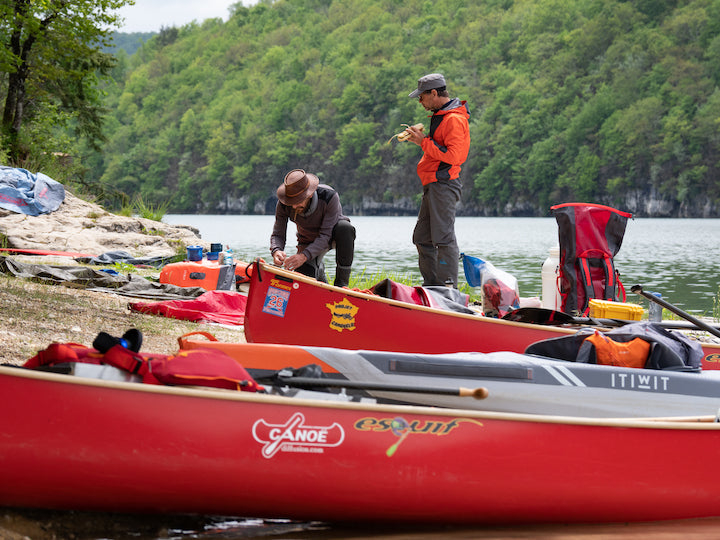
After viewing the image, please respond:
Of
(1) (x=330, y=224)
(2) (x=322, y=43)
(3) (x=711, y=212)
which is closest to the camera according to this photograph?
(1) (x=330, y=224)

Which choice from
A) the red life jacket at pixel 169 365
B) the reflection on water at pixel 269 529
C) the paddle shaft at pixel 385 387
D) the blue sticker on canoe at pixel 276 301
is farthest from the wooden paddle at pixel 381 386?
the blue sticker on canoe at pixel 276 301

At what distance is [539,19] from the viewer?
→ 81562mm

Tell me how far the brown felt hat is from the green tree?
11228mm

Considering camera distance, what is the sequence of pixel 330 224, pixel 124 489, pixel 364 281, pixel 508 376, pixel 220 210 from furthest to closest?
pixel 220 210
pixel 364 281
pixel 330 224
pixel 508 376
pixel 124 489

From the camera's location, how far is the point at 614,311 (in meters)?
4.97

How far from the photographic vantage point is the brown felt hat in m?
5.31

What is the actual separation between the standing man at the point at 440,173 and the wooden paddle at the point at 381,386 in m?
3.27

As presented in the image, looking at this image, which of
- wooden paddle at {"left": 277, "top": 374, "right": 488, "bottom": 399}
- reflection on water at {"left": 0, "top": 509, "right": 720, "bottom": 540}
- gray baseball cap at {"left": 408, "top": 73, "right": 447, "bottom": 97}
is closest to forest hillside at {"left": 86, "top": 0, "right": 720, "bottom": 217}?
gray baseball cap at {"left": 408, "top": 73, "right": 447, "bottom": 97}

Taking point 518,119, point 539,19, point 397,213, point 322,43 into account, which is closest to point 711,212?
point 518,119

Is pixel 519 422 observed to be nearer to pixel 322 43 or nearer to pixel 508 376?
pixel 508 376

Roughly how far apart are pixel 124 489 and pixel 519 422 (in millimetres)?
1314

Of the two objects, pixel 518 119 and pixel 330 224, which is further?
pixel 518 119

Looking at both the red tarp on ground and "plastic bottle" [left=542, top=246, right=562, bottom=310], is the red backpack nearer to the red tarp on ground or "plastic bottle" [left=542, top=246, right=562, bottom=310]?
"plastic bottle" [left=542, top=246, right=562, bottom=310]

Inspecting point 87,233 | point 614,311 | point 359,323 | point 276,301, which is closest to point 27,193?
point 87,233
